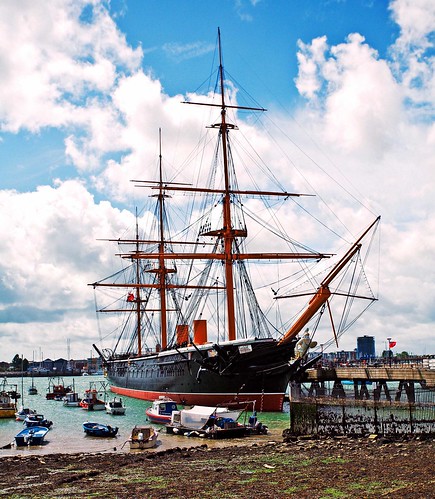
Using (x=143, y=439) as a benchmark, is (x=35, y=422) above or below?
above

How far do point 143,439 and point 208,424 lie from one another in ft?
15.6

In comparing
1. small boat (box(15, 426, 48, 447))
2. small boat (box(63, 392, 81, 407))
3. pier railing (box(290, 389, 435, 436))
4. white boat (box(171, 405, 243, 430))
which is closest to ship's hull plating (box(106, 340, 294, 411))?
white boat (box(171, 405, 243, 430))

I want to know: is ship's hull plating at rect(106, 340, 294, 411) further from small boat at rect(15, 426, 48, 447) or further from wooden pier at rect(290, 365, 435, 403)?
small boat at rect(15, 426, 48, 447)

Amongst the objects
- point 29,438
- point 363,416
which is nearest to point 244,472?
point 363,416

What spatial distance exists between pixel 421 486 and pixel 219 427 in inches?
813

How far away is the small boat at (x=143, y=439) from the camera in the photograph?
116 feet

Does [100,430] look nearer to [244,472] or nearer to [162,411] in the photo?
[162,411]

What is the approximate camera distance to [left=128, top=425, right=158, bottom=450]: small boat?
116ft

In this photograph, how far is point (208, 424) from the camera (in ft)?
129

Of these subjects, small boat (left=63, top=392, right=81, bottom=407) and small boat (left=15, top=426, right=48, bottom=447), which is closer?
small boat (left=15, top=426, right=48, bottom=447)

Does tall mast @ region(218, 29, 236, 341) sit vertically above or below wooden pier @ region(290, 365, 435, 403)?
above

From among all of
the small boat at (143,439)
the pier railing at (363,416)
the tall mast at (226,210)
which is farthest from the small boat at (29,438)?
the tall mast at (226,210)

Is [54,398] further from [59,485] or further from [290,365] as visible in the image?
[59,485]

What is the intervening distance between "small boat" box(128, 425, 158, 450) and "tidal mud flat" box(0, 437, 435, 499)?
2.80 meters
